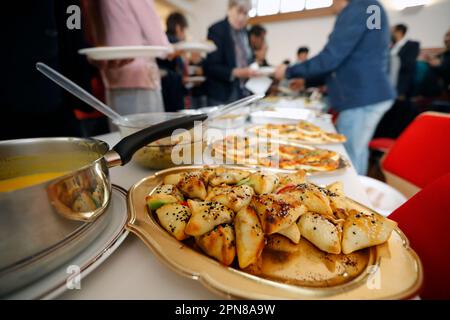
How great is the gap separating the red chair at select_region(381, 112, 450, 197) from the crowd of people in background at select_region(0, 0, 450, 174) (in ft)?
3.69

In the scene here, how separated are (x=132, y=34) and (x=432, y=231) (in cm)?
169

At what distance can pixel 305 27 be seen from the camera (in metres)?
9.27

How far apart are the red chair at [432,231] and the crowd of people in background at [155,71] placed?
147 cm

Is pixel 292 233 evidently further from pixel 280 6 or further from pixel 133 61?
pixel 280 6

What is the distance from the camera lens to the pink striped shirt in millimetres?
1425

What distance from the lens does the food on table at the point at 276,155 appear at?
887 mm

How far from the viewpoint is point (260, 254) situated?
16.6 inches

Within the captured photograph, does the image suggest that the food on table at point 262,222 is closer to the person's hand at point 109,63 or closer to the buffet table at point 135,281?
the buffet table at point 135,281

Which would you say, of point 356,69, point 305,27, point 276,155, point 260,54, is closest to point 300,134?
point 276,155

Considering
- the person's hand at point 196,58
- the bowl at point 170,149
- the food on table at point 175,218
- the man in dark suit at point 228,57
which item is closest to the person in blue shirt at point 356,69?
the man in dark suit at point 228,57

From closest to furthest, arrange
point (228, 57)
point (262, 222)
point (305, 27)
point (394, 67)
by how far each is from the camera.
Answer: point (262, 222) < point (228, 57) < point (394, 67) < point (305, 27)

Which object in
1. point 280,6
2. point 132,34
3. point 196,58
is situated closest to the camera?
point 132,34
